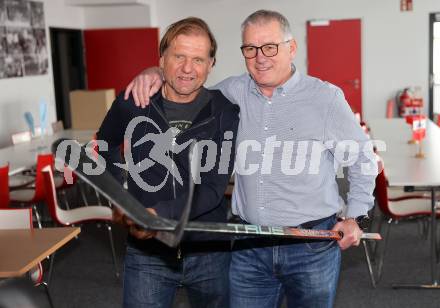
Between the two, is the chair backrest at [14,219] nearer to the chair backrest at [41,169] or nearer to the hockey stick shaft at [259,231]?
the chair backrest at [41,169]

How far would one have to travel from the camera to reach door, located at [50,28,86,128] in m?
9.06

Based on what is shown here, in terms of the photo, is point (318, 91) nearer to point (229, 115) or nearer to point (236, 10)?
point (229, 115)

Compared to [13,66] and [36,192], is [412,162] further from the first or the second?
[13,66]

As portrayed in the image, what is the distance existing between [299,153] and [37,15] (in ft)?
23.2

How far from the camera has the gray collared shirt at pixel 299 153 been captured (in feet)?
6.17

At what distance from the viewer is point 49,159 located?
14.2 ft

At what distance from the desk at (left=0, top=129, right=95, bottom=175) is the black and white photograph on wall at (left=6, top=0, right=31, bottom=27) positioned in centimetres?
183

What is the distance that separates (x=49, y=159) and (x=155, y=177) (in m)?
2.74

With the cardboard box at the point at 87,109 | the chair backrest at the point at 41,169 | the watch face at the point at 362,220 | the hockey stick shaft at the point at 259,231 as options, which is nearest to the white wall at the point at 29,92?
the cardboard box at the point at 87,109

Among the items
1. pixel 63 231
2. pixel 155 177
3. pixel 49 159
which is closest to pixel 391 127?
pixel 49 159

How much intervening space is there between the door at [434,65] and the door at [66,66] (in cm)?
582

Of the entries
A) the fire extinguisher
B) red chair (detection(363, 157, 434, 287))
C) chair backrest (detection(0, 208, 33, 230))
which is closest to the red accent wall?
the fire extinguisher

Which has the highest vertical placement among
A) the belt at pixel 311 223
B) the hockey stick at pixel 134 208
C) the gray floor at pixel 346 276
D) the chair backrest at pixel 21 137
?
the hockey stick at pixel 134 208

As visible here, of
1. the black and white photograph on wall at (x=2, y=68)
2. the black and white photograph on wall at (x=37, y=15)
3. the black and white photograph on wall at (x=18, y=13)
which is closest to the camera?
the black and white photograph on wall at (x=2, y=68)
